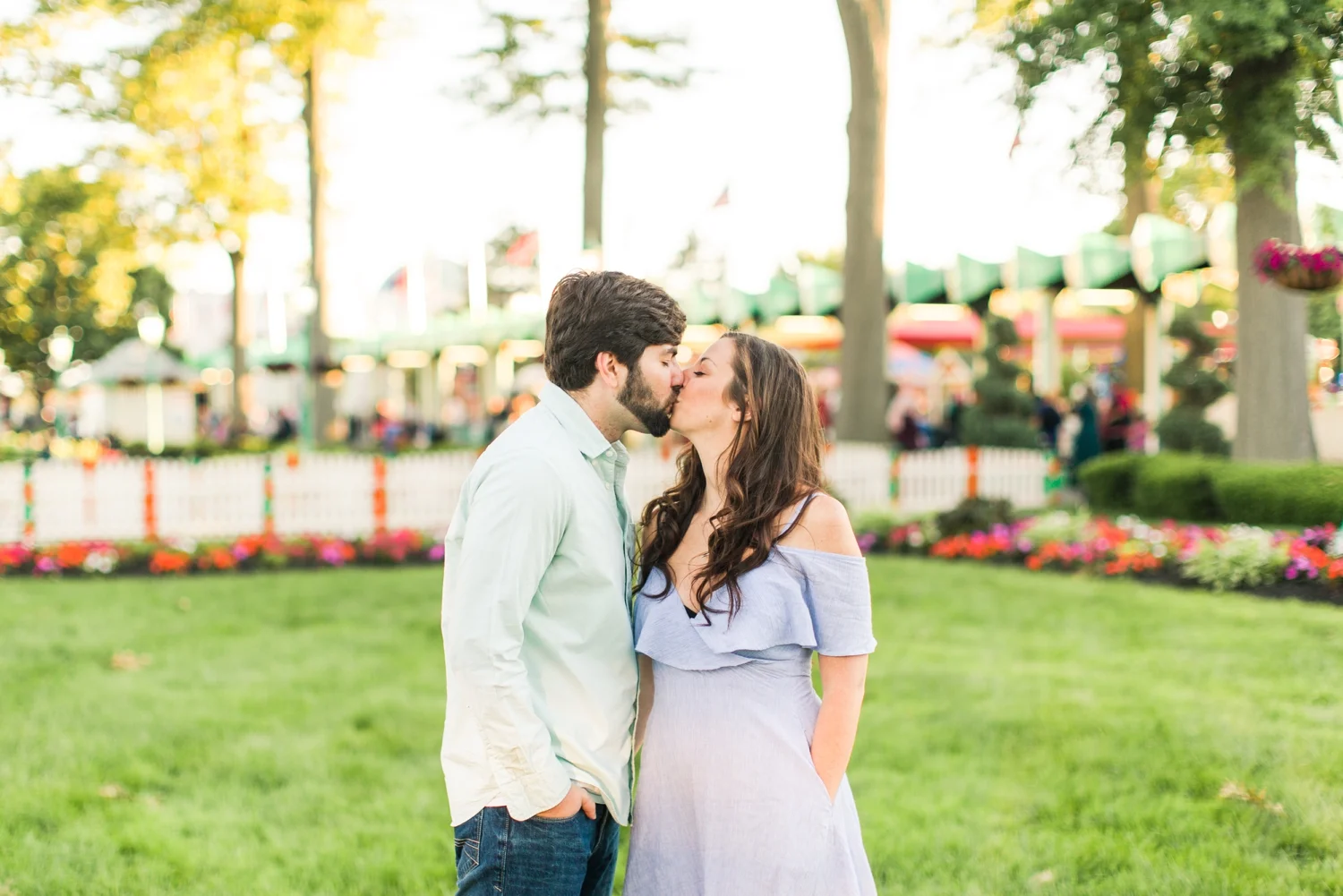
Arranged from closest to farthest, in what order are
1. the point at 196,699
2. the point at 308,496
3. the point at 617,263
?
the point at 196,699 → the point at 308,496 → the point at 617,263

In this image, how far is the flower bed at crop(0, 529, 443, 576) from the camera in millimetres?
10719

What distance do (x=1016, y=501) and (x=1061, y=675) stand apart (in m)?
8.81

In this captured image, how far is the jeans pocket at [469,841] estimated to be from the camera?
217cm

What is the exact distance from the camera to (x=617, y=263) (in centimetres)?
1659

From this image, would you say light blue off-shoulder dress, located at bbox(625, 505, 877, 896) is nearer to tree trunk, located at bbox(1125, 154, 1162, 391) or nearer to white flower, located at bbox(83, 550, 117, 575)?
white flower, located at bbox(83, 550, 117, 575)

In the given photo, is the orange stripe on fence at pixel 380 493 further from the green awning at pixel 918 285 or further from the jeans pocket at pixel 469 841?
the jeans pocket at pixel 469 841

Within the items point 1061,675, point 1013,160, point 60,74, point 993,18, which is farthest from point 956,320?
point 1061,675

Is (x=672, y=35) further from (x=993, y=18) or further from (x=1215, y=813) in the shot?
(x=1215, y=813)

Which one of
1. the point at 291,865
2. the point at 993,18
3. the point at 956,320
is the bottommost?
the point at 291,865

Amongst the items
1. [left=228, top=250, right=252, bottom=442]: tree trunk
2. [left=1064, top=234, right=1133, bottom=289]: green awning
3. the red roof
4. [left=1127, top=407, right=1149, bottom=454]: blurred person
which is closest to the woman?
[left=1127, top=407, right=1149, bottom=454]: blurred person

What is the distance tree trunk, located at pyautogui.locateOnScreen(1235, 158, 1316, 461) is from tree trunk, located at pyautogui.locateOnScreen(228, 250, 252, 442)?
18.1m

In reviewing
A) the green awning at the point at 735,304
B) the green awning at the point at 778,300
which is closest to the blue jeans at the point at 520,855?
the green awning at the point at 778,300

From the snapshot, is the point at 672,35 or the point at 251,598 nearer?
the point at 251,598

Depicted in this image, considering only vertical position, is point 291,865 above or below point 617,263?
below
